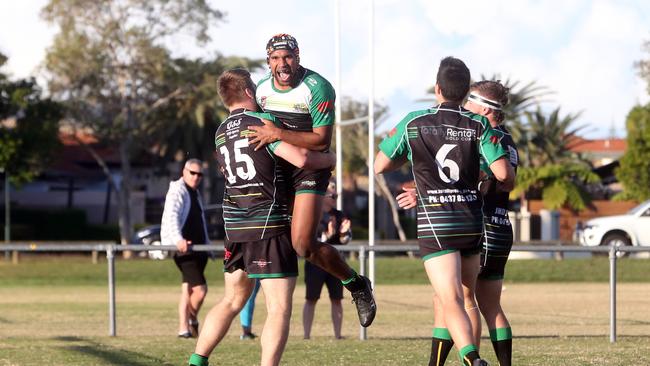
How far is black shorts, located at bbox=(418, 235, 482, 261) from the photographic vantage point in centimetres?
754

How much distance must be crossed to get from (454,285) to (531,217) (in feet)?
143

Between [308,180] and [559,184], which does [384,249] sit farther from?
→ [559,184]

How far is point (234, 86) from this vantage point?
25.6ft

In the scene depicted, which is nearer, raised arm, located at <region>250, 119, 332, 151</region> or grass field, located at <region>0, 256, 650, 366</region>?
raised arm, located at <region>250, 119, 332, 151</region>

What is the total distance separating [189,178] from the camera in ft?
45.9

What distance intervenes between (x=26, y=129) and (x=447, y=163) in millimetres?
44996

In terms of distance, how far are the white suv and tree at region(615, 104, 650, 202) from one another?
18.1 m

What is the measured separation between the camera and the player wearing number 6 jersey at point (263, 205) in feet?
24.7

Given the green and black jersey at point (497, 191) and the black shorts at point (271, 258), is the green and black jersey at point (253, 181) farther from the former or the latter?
the green and black jersey at point (497, 191)

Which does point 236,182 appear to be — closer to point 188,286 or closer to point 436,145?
point 436,145

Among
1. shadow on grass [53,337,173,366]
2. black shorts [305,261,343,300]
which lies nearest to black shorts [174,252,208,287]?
black shorts [305,261,343,300]

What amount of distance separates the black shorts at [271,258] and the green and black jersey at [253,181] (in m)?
0.04

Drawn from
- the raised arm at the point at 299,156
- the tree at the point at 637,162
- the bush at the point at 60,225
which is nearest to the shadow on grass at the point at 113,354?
the raised arm at the point at 299,156

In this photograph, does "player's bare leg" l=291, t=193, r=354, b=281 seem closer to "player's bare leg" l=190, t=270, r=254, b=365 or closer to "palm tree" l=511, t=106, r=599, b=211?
"player's bare leg" l=190, t=270, r=254, b=365
